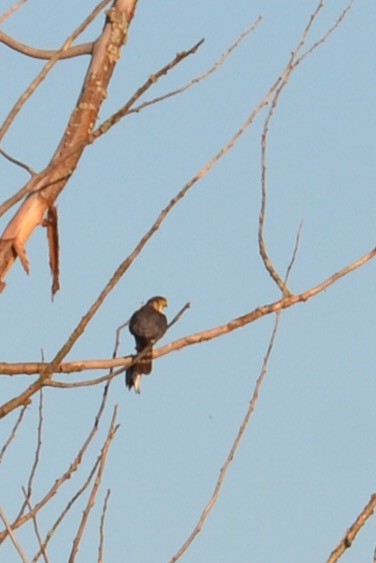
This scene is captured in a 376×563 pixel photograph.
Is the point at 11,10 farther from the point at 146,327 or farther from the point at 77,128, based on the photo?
the point at 146,327

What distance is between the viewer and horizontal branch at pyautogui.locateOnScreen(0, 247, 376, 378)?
3.48 m

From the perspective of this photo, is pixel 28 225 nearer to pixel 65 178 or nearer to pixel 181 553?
pixel 65 178

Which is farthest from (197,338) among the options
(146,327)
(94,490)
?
(146,327)

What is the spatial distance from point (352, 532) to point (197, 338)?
67cm

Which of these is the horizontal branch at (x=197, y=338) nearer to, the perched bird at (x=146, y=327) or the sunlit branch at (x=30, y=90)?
the sunlit branch at (x=30, y=90)

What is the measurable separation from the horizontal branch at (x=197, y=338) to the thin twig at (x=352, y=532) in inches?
23.2

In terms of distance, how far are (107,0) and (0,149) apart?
0.41 meters

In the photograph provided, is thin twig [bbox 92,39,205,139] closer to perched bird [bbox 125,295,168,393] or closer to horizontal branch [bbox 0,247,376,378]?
horizontal branch [bbox 0,247,376,378]

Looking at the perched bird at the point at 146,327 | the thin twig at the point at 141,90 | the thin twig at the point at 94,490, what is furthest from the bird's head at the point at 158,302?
the thin twig at the point at 141,90

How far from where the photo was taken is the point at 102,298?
3045 millimetres

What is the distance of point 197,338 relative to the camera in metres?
3.63

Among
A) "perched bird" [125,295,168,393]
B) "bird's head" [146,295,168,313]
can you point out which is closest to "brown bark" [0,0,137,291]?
"perched bird" [125,295,168,393]

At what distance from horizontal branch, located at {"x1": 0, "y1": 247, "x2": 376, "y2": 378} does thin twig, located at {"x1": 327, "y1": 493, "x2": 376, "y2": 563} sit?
589 millimetres

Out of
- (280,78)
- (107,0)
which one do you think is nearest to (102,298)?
(107,0)
